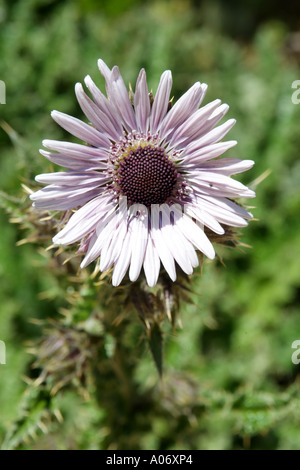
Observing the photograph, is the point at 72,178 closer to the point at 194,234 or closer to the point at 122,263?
the point at 122,263

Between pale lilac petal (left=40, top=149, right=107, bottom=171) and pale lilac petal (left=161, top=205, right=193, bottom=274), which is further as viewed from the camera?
pale lilac petal (left=40, top=149, right=107, bottom=171)

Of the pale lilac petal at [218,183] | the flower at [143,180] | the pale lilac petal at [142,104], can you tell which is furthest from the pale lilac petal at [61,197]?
the pale lilac petal at [218,183]

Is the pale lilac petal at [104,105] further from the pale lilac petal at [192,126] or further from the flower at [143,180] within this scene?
the pale lilac petal at [192,126]

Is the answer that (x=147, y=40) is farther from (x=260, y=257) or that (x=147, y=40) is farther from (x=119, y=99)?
(x=119, y=99)

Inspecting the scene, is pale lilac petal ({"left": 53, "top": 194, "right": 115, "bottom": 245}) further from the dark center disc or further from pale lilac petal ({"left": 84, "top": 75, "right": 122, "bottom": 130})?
pale lilac petal ({"left": 84, "top": 75, "right": 122, "bottom": 130})

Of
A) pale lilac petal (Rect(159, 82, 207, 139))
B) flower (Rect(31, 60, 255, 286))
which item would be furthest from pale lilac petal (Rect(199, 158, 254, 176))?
pale lilac petal (Rect(159, 82, 207, 139))

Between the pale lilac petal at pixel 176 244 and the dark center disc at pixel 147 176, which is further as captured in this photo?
the dark center disc at pixel 147 176

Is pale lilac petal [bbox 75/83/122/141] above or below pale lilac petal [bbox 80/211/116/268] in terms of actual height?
above
